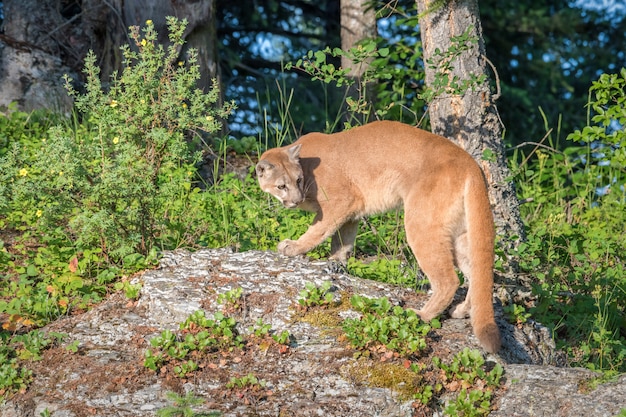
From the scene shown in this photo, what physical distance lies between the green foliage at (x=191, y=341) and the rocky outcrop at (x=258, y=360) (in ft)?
0.22

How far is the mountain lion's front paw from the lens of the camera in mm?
Result: 6465

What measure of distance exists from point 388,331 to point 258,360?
2.83ft

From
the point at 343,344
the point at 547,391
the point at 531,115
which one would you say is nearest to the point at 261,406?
the point at 343,344

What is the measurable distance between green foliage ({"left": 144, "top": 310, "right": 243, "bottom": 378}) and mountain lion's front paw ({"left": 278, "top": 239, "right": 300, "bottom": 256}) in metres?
1.14

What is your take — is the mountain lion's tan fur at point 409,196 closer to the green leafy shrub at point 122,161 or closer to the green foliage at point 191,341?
the green leafy shrub at point 122,161

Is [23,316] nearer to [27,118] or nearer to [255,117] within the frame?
[27,118]

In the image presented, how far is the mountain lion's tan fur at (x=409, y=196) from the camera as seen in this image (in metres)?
5.65

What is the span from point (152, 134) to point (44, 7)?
5949 millimetres

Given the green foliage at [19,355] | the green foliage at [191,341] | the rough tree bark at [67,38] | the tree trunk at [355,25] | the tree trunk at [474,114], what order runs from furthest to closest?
1. the tree trunk at [355,25]
2. the rough tree bark at [67,38]
3. the tree trunk at [474,114]
4. the green foliage at [191,341]
5. the green foliage at [19,355]

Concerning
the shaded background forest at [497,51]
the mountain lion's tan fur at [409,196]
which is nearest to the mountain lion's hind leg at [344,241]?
the mountain lion's tan fur at [409,196]

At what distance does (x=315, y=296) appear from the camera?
568 centimetres

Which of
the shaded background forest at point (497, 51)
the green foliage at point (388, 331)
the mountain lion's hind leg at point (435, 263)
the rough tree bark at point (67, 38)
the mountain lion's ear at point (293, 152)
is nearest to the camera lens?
the green foliage at point (388, 331)

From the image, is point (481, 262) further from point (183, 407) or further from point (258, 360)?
point (183, 407)

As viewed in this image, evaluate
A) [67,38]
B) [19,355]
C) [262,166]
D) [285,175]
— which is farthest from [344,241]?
[67,38]
